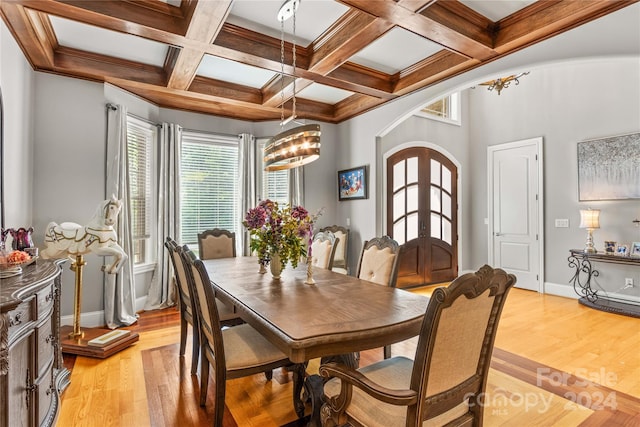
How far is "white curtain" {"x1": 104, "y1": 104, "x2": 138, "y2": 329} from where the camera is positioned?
3578 millimetres

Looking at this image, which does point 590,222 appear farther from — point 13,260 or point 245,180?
point 13,260

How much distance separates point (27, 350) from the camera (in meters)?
1.55

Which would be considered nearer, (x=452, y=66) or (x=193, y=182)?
(x=452, y=66)

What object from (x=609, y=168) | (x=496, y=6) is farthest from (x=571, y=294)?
(x=496, y=6)

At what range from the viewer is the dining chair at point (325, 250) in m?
3.19

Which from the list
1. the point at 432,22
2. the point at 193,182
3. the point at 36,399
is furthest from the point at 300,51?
the point at 36,399

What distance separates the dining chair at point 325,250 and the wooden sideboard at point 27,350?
1.96 m

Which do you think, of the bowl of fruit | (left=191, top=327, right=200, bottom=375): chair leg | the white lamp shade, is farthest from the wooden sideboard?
the white lamp shade

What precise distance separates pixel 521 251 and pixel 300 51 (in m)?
4.70

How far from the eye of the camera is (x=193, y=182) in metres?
4.67

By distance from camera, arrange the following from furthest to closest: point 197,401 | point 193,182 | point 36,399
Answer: point 193,182
point 197,401
point 36,399

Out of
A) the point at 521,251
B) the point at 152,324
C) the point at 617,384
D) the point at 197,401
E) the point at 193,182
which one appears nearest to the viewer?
the point at 197,401

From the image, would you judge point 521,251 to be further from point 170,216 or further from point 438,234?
point 170,216

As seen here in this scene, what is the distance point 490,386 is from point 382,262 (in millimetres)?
1174
